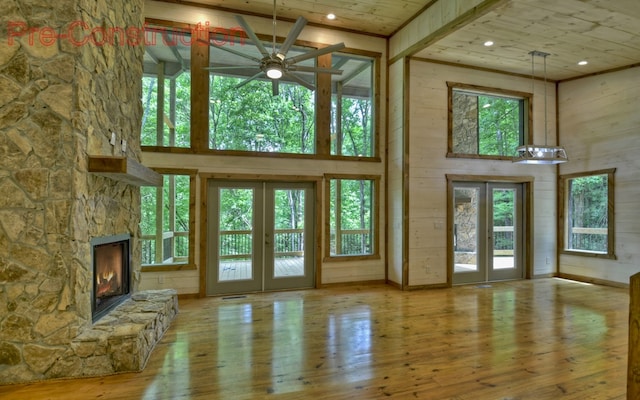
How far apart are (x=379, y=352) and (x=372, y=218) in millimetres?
3367

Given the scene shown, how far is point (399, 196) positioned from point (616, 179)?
4.28m

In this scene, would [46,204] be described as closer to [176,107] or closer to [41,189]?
[41,189]

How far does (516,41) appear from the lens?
5684 millimetres

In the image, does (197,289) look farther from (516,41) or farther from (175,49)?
(516,41)

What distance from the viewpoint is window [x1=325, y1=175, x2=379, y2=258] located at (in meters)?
6.32

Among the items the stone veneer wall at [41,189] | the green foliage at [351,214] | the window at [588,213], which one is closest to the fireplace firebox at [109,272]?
→ the stone veneer wall at [41,189]

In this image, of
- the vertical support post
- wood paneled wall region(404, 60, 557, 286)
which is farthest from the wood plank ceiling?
the vertical support post

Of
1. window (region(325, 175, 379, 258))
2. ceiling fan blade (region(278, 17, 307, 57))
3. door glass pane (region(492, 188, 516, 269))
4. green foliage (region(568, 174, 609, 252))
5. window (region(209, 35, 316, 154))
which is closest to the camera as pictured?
ceiling fan blade (region(278, 17, 307, 57))

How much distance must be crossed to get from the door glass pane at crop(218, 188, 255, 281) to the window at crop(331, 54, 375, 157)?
6.89 ft

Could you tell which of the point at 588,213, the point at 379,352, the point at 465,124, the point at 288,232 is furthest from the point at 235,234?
the point at 588,213

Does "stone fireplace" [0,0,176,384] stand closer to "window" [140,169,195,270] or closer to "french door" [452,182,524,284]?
"window" [140,169,195,270]

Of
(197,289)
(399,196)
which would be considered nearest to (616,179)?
(399,196)

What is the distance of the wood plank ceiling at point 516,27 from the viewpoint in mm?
4730

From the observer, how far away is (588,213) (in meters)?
6.93
